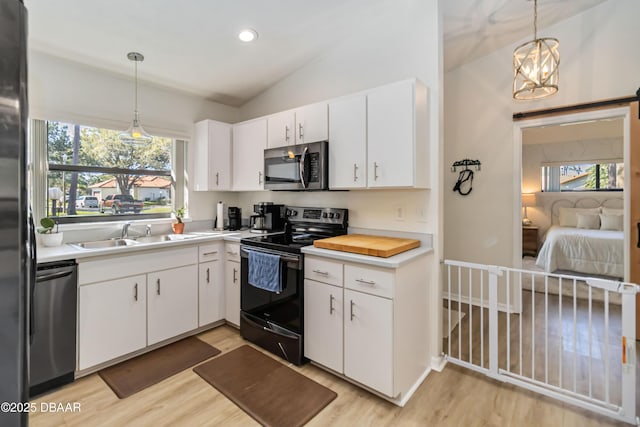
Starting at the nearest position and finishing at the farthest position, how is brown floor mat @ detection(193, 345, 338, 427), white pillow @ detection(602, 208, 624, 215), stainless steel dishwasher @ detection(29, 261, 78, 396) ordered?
brown floor mat @ detection(193, 345, 338, 427), stainless steel dishwasher @ detection(29, 261, 78, 396), white pillow @ detection(602, 208, 624, 215)

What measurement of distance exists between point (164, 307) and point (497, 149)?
12.4 ft

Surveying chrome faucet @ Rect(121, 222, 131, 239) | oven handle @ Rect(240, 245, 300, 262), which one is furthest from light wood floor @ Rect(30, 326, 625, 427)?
chrome faucet @ Rect(121, 222, 131, 239)

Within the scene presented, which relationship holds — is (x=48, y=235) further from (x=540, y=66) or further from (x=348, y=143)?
(x=540, y=66)

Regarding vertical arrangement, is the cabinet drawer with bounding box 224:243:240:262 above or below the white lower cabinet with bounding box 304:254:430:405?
above

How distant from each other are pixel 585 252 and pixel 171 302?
582 centimetres

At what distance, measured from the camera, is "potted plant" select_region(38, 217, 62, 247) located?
2.42 meters

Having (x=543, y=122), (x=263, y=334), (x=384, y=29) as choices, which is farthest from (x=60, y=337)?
(x=543, y=122)

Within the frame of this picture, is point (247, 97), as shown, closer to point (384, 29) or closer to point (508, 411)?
point (384, 29)

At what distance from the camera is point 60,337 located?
211 cm

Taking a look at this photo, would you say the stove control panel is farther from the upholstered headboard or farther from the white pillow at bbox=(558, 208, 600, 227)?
the upholstered headboard

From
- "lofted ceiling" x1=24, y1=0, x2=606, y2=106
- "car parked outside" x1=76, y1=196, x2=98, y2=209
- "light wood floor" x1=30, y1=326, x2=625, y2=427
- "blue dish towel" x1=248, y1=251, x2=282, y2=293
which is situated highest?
"lofted ceiling" x1=24, y1=0, x2=606, y2=106

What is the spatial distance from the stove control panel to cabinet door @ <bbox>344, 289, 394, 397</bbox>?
0.92 meters

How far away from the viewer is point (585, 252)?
15.5ft

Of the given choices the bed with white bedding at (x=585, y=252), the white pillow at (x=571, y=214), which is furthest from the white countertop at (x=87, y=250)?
the white pillow at (x=571, y=214)
